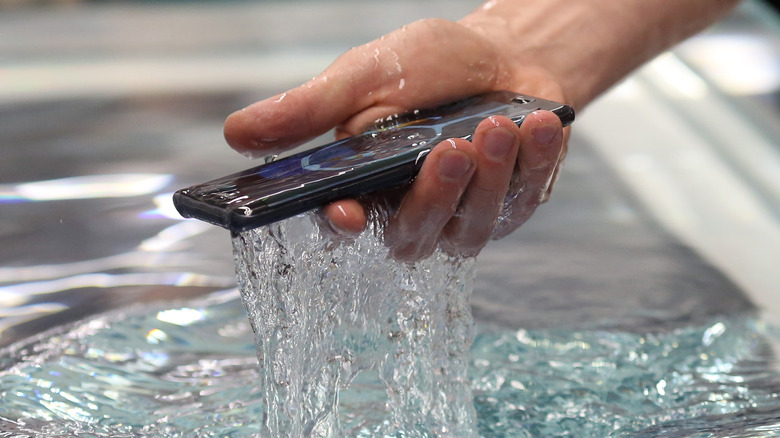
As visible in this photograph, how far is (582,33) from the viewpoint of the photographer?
0.66 meters

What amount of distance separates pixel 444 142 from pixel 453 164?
12 mm

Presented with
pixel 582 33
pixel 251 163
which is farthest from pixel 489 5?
pixel 251 163

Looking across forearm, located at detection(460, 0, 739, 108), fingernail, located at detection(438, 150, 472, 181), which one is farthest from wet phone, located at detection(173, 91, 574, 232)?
forearm, located at detection(460, 0, 739, 108)

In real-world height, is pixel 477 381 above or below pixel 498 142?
below

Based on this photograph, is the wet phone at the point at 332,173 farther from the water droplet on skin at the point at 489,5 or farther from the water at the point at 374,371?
the water droplet on skin at the point at 489,5

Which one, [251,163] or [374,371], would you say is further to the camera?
[251,163]

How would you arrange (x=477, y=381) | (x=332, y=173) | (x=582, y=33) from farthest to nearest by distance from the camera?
1. (x=582, y=33)
2. (x=477, y=381)
3. (x=332, y=173)

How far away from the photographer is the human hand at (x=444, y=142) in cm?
46

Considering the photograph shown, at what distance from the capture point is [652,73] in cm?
108

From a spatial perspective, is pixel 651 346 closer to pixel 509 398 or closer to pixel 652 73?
pixel 509 398

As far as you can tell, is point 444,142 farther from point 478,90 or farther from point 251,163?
point 251,163

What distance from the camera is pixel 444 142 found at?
44 centimetres

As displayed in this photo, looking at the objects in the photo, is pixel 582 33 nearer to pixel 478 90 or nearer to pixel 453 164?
Result: pixel 478 90

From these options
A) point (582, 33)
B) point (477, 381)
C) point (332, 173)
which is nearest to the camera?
point (332, 173)
